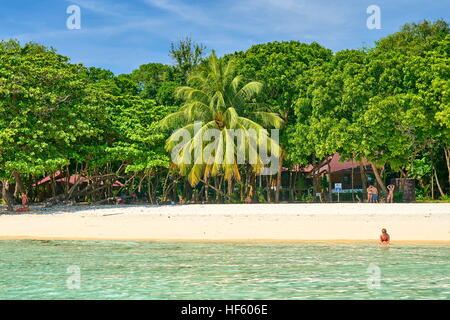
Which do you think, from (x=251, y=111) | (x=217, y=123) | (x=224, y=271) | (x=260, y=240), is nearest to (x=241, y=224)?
(x=260, y=240)

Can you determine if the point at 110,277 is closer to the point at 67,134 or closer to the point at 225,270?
the point at 225,270

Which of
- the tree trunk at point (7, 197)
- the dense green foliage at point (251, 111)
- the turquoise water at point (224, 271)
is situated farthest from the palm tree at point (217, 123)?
the turquoise water at point (224, 271)

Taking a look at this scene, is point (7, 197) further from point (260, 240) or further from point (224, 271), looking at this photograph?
point (224, 271)

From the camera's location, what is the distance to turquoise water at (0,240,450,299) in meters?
11.2

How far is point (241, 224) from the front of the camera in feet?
74.4

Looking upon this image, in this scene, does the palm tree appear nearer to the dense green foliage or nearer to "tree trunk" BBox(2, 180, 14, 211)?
the dense green foliage

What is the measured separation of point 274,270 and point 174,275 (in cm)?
231

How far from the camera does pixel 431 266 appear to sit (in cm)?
1363

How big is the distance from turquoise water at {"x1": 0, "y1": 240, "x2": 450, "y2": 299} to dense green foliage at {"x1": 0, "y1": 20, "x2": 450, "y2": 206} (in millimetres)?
14214

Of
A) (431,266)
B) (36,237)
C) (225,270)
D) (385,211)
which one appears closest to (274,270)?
(225,270)

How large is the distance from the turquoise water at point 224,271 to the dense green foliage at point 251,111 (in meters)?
14.2

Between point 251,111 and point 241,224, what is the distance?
632 inches

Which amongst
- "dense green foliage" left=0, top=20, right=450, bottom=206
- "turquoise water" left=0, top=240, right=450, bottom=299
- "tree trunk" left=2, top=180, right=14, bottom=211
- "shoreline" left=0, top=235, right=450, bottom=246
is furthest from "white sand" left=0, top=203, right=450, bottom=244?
"dense green foliage" left=0, top=20, right=450, bottom=206

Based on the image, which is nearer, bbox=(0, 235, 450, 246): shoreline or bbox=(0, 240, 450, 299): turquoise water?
bbox=(0, 240, 450, 299): turquoise water
